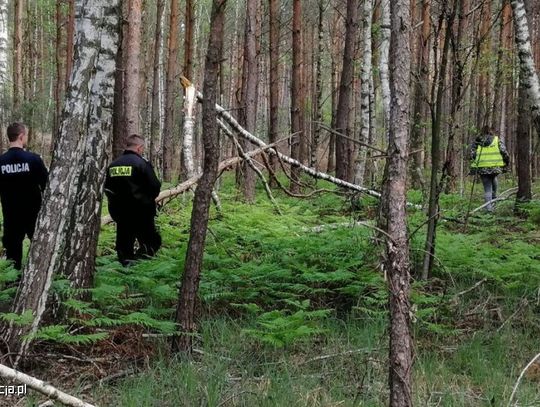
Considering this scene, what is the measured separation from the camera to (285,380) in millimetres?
3410

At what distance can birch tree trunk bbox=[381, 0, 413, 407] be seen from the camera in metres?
2.57

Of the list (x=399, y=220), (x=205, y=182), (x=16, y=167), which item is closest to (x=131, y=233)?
(x=16, y=167)

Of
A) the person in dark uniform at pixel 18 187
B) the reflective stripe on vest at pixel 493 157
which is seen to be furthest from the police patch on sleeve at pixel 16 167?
the reflective stripe on vest at pixel 493 157

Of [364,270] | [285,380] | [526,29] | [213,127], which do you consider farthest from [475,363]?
[526,29]

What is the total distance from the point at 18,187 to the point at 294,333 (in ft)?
12.7

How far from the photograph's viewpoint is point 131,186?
6215 millimetres

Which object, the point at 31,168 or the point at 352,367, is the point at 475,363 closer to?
the point at 352,367

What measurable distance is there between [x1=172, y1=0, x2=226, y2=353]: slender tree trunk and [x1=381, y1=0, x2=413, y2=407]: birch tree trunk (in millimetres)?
1306

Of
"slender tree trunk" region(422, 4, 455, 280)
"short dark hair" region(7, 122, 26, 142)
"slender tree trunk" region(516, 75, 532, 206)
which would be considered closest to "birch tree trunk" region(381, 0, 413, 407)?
"slender tree trunk" region(422, 4, 455, 280)

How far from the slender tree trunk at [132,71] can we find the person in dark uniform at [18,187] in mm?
4037

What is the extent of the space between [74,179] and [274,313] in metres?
1.88

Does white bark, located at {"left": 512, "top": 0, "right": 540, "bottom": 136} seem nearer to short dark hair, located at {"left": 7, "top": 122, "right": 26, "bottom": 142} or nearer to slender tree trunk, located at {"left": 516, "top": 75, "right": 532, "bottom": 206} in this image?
slender tree trunk, located at {"left": 516, "top": 75, "right": 532, "bottom": 206}

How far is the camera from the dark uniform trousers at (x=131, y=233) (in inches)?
252

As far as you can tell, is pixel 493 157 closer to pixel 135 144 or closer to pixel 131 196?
pixel 135 144
